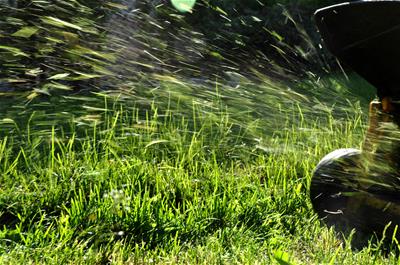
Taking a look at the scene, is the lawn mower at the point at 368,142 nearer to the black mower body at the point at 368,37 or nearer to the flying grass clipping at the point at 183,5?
the black mower body at the point at 368,37

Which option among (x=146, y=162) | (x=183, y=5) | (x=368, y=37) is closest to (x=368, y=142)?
(x=368, y=37)

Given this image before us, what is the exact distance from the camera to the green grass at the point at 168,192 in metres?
2.88

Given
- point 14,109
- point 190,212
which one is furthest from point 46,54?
point 190,212

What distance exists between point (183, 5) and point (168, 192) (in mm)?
4018

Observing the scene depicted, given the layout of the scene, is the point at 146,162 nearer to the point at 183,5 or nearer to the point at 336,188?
the point at 336,188

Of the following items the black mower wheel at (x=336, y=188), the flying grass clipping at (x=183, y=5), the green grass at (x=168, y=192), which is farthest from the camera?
the flying grass clipping at (x=183, y=5)

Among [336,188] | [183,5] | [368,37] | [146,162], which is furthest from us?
[183,5]

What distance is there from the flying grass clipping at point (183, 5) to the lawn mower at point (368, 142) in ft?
12.6

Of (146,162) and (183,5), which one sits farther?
(183,5)

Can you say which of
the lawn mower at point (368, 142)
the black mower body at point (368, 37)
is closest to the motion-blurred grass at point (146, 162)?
the lawn mower at point (368, 142)

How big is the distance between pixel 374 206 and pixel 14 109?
90.6 inches

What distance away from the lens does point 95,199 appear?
3.16 metres

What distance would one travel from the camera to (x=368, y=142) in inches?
127

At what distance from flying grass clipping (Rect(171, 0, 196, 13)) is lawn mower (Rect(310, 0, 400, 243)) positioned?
3854 millimetres
